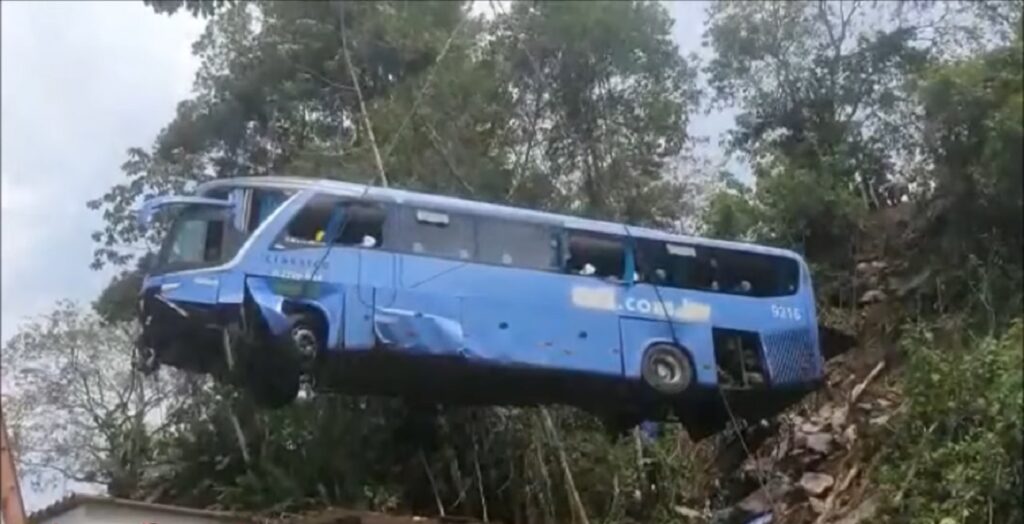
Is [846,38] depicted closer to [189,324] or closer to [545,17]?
[545,17]

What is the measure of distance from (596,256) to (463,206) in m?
0.75

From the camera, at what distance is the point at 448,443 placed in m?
8.90

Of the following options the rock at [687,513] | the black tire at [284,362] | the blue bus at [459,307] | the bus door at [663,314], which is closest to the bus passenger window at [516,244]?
the blue bus at [459,307]

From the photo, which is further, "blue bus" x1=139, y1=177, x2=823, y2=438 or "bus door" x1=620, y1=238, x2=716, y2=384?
"bus door" x1=620, y1=238, x2=716, y2=384

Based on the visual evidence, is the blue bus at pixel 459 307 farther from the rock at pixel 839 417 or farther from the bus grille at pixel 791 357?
the rock at pixel 839 417

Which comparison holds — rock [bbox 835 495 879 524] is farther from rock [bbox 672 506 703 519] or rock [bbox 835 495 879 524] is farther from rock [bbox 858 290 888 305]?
rock [bbox 858 290 888 305]

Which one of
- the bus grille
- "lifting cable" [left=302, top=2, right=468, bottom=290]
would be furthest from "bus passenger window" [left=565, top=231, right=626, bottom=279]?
"lifting cable" [left=302, top=2, right=468, bottom=290]

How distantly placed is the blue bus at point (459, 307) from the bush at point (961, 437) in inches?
30.2

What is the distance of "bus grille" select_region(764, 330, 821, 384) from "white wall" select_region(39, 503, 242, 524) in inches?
125

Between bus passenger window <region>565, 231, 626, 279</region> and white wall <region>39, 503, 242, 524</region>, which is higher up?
bus passenger window <region>565, 231, 626, 279</region>

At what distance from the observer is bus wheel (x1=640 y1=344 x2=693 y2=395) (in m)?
8.29

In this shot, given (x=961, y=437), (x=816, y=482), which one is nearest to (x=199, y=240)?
(x=816, y=482)

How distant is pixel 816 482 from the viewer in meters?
8.54

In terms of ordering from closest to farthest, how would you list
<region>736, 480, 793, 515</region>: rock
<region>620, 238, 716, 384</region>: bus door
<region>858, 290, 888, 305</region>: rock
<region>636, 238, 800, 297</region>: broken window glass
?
<region>620, 238, 716, 384</region>: bus door < <region>636, 238, 800, 297</region>: broken window glass < <region>736, 480, 793, 515</region>: rock < <region>858, 290, 888, 305</region>: rock
